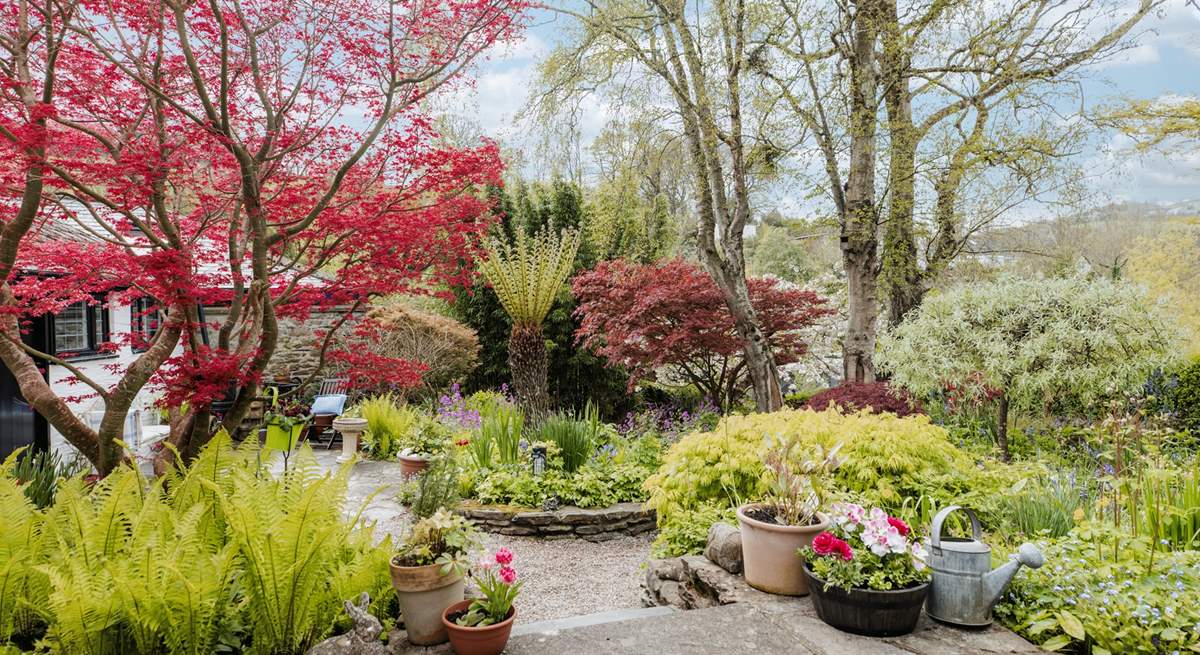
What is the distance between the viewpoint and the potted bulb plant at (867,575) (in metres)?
2.54

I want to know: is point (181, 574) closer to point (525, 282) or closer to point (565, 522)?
point (565, 522)

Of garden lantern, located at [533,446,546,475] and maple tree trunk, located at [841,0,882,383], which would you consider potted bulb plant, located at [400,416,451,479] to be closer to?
garden lantern, located at [533,446,546,475]

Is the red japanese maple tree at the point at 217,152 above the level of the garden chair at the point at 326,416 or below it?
above

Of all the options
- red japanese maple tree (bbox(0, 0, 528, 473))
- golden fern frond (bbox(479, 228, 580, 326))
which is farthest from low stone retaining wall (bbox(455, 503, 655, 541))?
golden fern frond (bbox(479, 228, 580, 326))

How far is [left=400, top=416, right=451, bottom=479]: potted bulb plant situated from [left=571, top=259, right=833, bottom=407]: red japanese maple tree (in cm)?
228

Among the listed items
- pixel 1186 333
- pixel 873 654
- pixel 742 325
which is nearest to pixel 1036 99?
pixel 1186 333

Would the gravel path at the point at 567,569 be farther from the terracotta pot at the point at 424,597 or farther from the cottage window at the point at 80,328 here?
the cottage window at the point at 80,328

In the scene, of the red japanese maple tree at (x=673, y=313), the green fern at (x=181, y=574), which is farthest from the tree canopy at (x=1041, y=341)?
the green fern at (x=181, y=574)

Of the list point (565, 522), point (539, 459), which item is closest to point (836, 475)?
point (565, 522)

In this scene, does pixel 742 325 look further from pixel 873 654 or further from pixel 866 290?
pixel 873 654

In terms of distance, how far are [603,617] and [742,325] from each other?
5239mm

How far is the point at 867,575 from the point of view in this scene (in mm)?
2598

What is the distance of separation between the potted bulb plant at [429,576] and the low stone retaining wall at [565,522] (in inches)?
98.4

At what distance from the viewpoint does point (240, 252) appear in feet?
13.3
